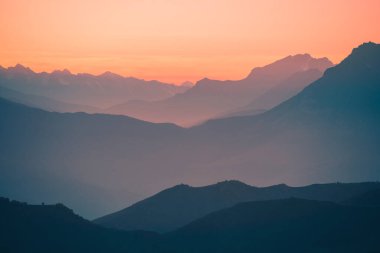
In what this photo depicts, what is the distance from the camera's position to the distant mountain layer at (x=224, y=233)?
4754 inches

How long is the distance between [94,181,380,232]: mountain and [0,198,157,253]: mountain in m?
32.8

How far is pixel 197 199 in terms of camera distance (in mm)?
176625

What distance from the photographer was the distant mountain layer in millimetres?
120750

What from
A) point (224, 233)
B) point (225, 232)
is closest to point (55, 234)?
point (224, 233)

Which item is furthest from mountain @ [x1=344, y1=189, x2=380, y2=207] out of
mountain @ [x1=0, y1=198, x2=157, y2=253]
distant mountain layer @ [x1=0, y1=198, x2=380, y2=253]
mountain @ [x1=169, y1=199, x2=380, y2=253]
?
mountain @ [x1=0, y1=198, x2=157, y2=253]

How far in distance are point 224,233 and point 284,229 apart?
969 cm

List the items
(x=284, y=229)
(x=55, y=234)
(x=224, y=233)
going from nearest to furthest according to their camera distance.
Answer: (x=55, y=234)
(x=284, y=229)
(x=224, y=233)

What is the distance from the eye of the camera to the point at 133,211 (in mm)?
174500

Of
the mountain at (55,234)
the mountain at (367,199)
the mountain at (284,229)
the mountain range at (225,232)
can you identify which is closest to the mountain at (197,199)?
the mountain at (367,199)

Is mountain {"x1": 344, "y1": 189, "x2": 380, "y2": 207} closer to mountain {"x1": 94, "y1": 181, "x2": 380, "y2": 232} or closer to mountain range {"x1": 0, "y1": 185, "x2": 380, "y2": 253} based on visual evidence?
mountain range {"x1": 0, "y1": 185, "x2": 380, "y2": 253}

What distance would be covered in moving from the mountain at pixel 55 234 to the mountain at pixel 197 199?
108 feet

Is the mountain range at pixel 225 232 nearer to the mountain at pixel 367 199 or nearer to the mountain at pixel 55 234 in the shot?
the mountain at pixel 55 234

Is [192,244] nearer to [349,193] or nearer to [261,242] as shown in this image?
[261,242]

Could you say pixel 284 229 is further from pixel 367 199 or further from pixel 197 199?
pixel 197 199
